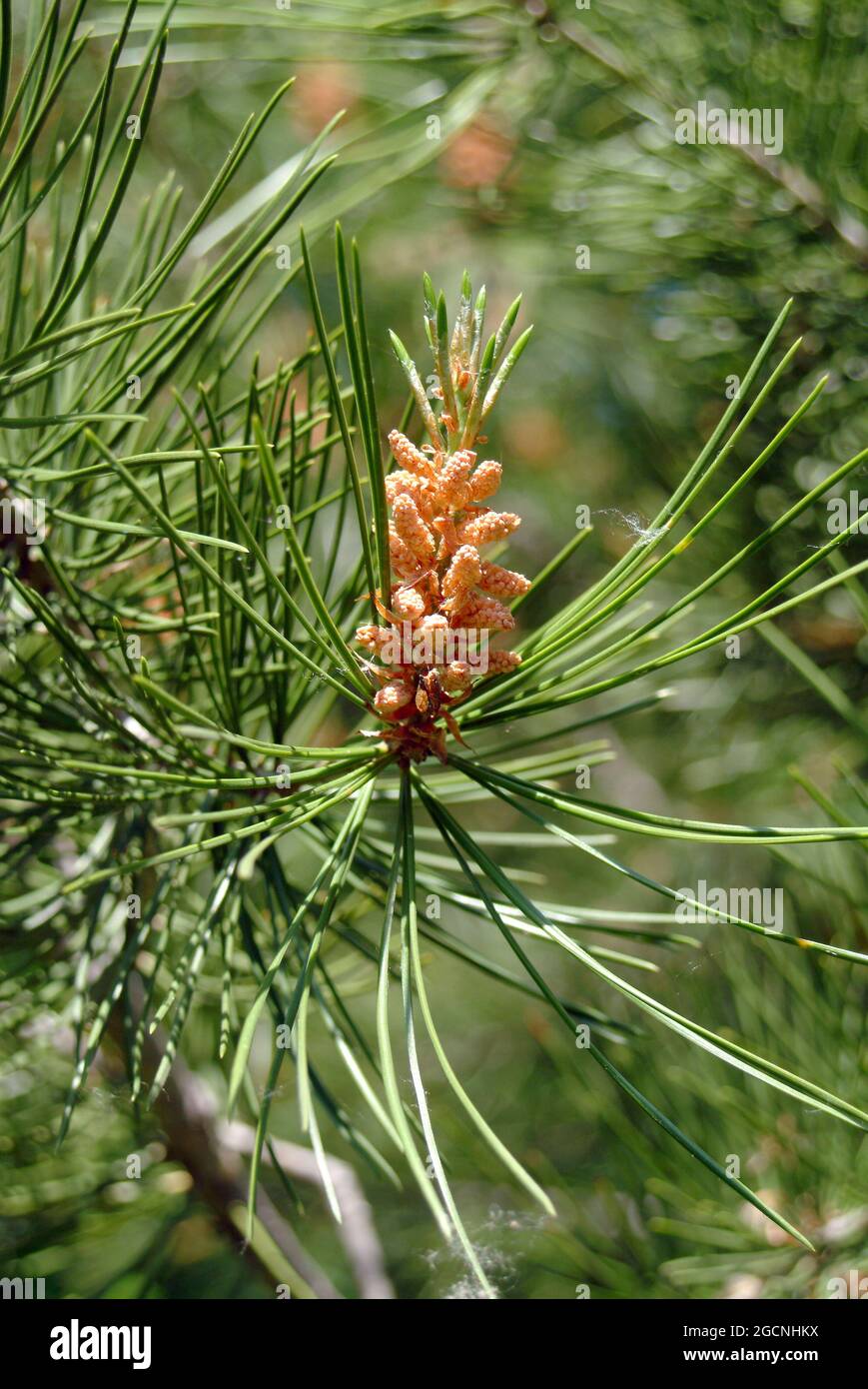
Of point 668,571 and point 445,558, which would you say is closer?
point 445,558

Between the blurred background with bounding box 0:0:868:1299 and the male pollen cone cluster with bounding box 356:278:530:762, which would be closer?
the male pollen cone cluster with bounding box 356:278:530:762

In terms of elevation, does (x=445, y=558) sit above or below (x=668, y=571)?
below
